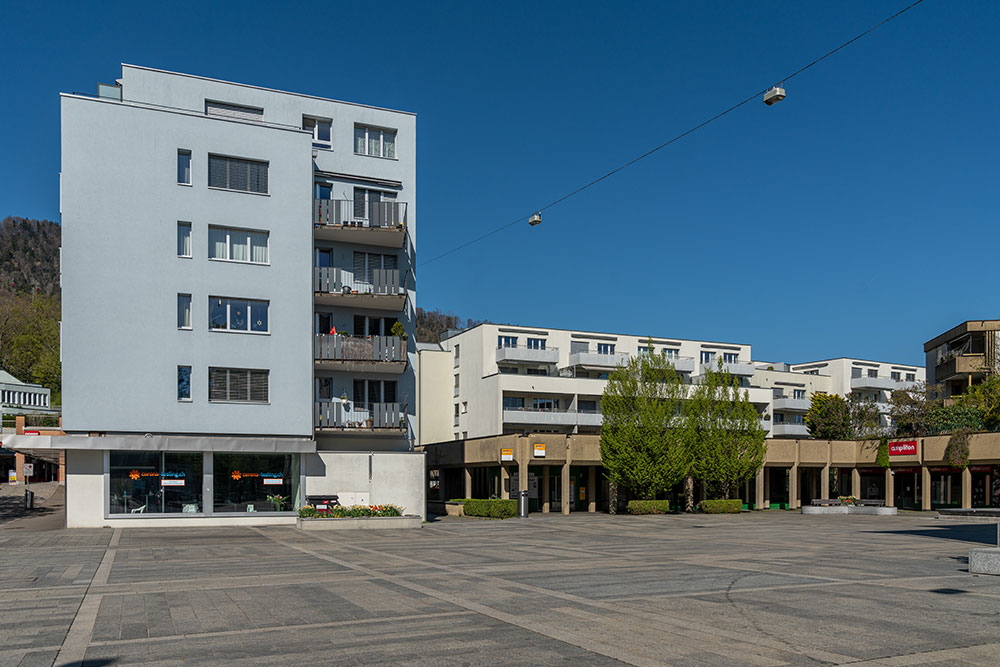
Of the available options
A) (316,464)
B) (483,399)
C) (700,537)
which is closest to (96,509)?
(316,464)

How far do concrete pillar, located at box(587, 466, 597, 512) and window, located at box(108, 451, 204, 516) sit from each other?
1012 inches

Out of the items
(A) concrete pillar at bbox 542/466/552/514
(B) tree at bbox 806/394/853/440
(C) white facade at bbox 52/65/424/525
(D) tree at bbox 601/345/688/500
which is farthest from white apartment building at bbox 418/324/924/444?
(C) white facade at bbox 52/65/424/525

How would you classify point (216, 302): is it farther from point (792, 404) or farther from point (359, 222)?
point (792, 404)

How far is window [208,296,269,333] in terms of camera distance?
3228 cm

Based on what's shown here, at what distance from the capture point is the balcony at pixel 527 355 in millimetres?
68062

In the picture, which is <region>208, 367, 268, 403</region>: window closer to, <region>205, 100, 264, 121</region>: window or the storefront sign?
<region>205, 100, 264, 121</region>: window

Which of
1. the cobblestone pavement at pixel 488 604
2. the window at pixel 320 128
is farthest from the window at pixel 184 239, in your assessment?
the cobblestone pavement at pixel 488 604

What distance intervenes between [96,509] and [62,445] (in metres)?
2.87

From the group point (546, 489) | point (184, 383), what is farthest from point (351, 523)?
point (546, 489)

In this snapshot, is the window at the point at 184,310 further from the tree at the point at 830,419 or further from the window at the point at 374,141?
the tree at the point at 830,419

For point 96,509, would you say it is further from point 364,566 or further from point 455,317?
point 455,317

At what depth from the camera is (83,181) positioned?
101ft

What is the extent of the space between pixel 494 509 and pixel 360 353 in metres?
10.6

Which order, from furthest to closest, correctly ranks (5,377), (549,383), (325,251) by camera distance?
(5,377) < (549,383) < (325,251)
